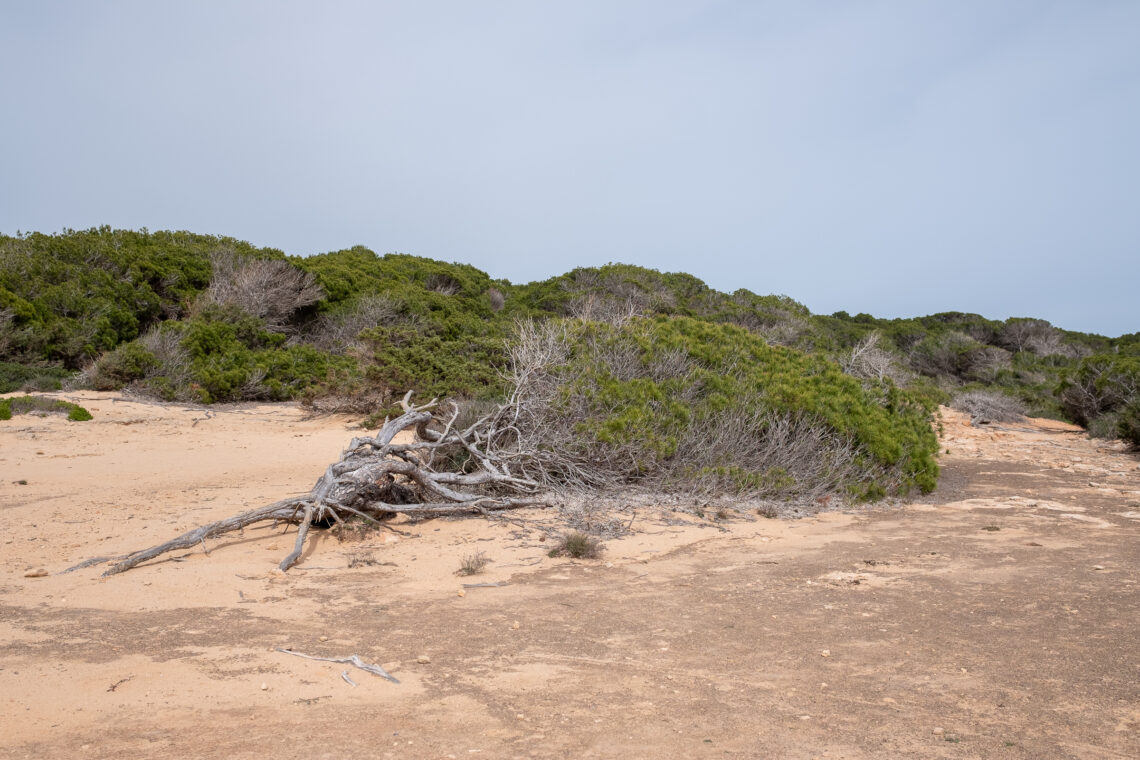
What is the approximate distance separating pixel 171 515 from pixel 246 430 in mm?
5960

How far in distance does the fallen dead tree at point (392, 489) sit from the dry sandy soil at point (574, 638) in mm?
230

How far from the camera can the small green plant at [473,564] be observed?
5871mm

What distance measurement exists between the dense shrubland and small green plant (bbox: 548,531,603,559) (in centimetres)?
181

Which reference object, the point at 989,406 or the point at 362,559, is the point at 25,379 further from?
the point at 989,406

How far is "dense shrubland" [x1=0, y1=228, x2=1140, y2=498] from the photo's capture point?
9141 millimetres

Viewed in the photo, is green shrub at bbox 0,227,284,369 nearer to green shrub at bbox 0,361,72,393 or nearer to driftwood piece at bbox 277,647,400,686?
green shrub at bbox 0,361,72,393

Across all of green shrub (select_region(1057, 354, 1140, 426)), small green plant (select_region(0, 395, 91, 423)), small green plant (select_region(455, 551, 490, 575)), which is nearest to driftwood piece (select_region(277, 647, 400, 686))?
small green plant (select_region(455, 551, 490, 575))

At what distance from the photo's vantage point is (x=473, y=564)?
5.96m

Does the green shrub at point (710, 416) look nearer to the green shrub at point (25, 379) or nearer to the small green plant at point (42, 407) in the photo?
the small green plant at point (42, 407)

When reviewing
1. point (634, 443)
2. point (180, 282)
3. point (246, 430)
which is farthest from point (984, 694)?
point (180, 282)

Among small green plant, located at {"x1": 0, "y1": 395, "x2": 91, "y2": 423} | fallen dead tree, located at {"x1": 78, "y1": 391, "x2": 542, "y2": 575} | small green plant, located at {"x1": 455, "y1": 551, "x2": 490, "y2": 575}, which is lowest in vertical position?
small green plant, located at {"x1": 455, "y1": 551, "x2": 490, "y2": 575}

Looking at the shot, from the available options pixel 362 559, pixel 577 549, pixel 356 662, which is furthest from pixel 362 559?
pixel 356 662

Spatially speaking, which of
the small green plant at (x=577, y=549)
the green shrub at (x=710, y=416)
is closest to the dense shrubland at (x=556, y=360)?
the green shrub at (x=710, y=416)

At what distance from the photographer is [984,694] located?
3533 mm
